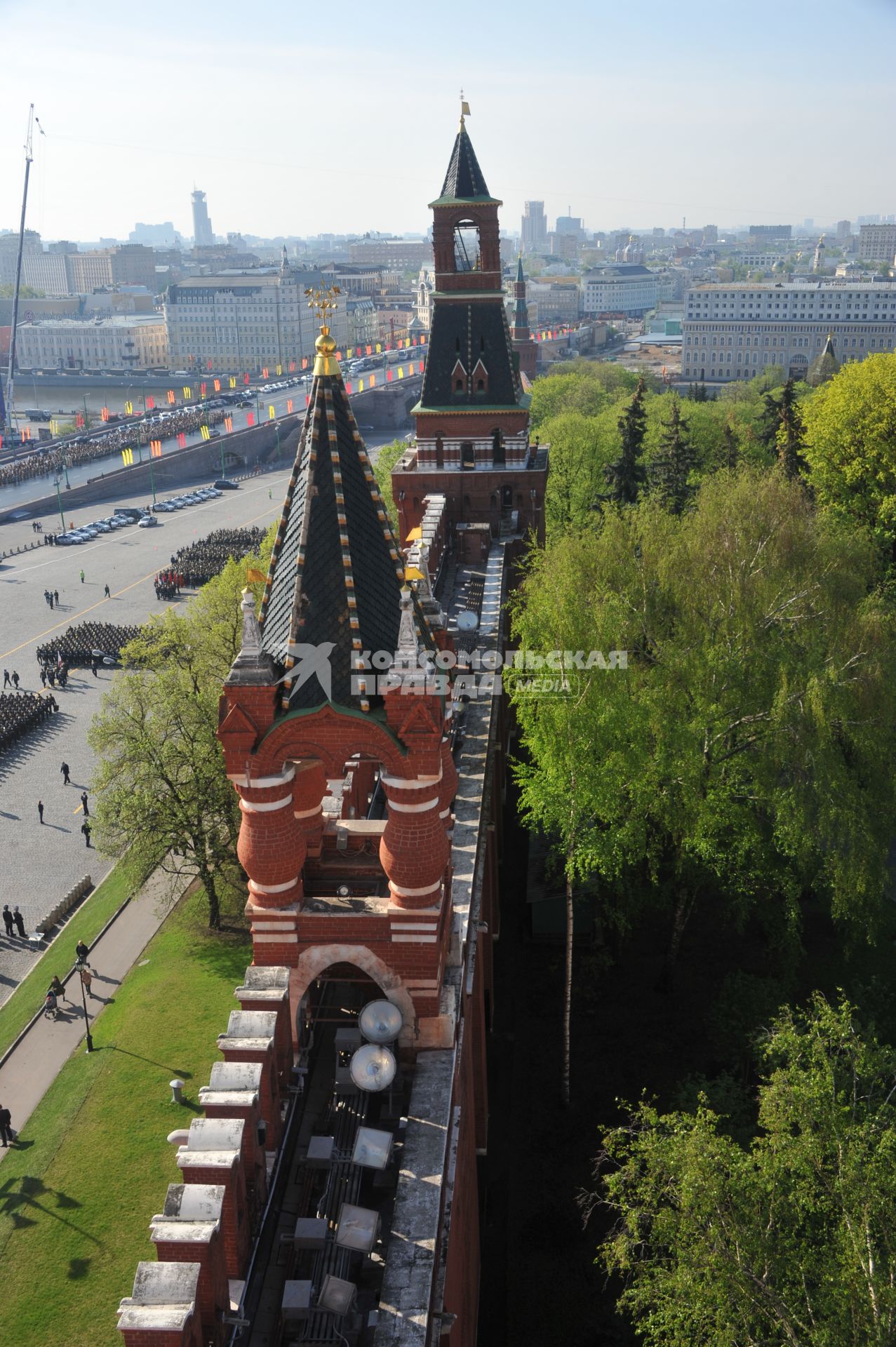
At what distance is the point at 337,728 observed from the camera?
1430 cm

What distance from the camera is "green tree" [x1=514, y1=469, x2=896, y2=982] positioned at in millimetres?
24078

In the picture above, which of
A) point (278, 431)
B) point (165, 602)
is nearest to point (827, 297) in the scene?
point (278, 431)

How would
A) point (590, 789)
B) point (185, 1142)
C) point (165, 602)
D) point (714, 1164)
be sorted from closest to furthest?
point (185, 1142) → point (714, 1164) → point (590, 789) → point (165, 602)

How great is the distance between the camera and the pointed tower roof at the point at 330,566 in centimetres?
1442

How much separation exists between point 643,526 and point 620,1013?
15.5 metres

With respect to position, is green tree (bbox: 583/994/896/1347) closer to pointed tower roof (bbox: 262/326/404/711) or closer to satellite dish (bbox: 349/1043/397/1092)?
satellite dish (bbox: 349/1043/397/1092)

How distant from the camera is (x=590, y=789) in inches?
914

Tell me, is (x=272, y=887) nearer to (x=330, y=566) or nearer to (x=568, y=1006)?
(x=330, y=566)

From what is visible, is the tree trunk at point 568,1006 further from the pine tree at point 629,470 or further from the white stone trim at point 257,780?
the pine tree at point 629,470

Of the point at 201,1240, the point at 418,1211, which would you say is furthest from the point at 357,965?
the point at 201,1240

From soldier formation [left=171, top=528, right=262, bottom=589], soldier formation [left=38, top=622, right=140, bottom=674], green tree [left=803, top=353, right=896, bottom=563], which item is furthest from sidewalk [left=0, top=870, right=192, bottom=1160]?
soldier formation [left=171, top=528, right=262, bottom=589]

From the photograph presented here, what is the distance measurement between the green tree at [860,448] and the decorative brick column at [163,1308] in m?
43.9

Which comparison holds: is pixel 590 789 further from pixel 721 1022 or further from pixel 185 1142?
pixel 185 1142

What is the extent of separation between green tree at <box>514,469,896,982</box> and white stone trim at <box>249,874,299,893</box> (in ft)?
31.5
